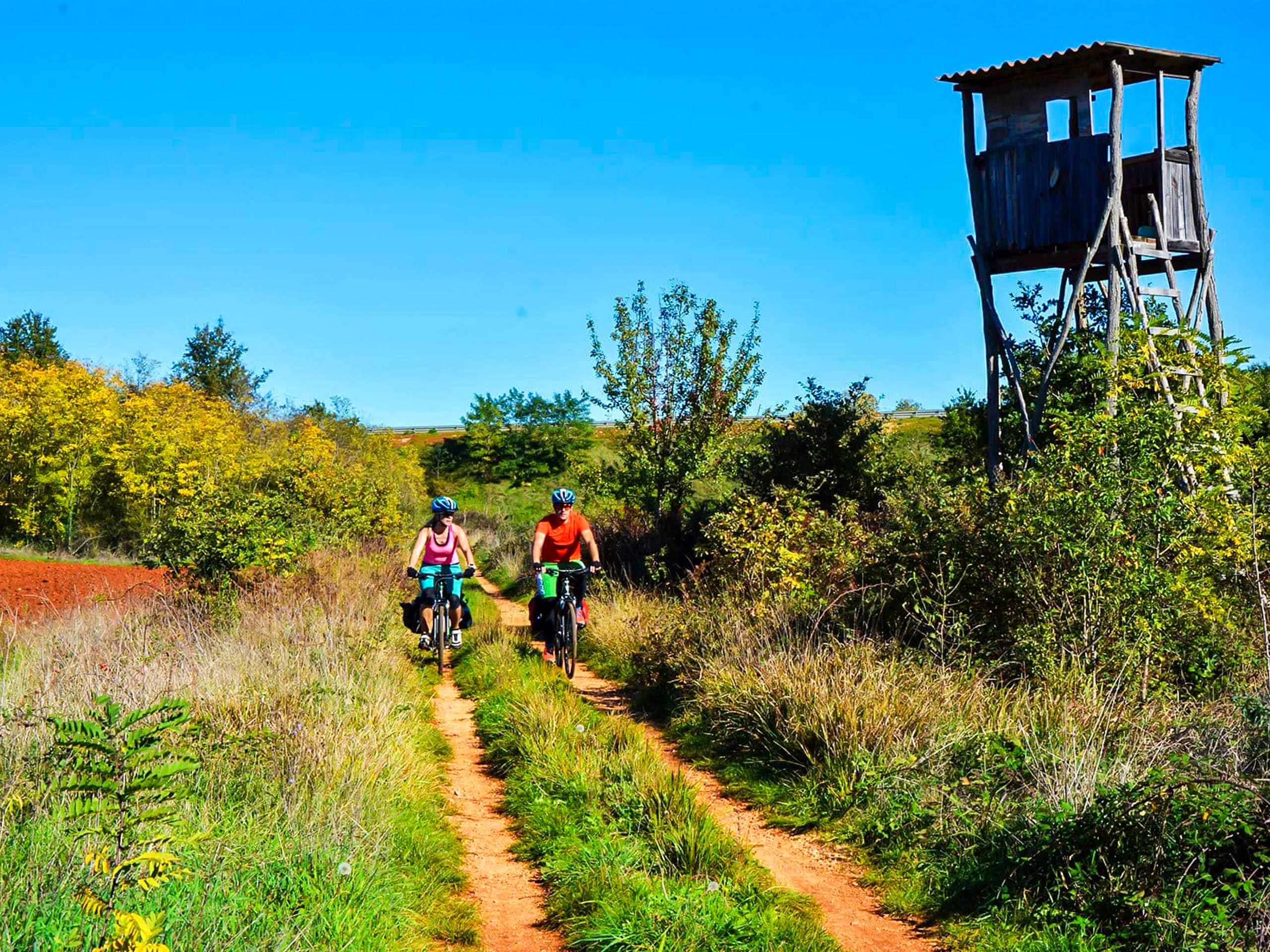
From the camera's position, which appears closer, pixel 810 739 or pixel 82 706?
pixel 82 706

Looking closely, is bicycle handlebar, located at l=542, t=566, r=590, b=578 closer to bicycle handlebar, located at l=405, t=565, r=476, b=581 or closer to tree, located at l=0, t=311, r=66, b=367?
bicycle handlebar, located at l=405, t=565, r=476, b=581

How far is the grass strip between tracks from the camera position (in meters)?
5.29

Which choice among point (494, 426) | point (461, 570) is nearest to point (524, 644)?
point (461, 570)

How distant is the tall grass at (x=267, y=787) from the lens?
450 cm

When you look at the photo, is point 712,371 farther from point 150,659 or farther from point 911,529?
point 150,659

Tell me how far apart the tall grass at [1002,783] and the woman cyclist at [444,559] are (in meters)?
3.90

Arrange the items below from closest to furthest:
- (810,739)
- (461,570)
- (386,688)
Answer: (810,739) < (386,688) < (461,570)

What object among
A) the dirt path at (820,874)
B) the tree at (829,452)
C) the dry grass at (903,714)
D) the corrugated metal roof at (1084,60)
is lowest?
the dirt path at (820,874)

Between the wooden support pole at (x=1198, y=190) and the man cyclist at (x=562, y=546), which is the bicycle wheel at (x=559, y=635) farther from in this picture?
the wooden support pole at (x=1198, y=190)

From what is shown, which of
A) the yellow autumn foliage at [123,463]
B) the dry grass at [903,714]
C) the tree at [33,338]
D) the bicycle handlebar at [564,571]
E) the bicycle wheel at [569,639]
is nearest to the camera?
the dry grass at [903,714]

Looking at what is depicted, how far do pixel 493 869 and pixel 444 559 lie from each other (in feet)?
23.5

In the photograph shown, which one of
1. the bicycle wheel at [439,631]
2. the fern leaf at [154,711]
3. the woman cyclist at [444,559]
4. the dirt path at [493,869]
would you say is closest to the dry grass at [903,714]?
the dirt path at [493,869]

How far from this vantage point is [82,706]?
673 centimetres

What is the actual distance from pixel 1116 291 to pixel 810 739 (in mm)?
8497
